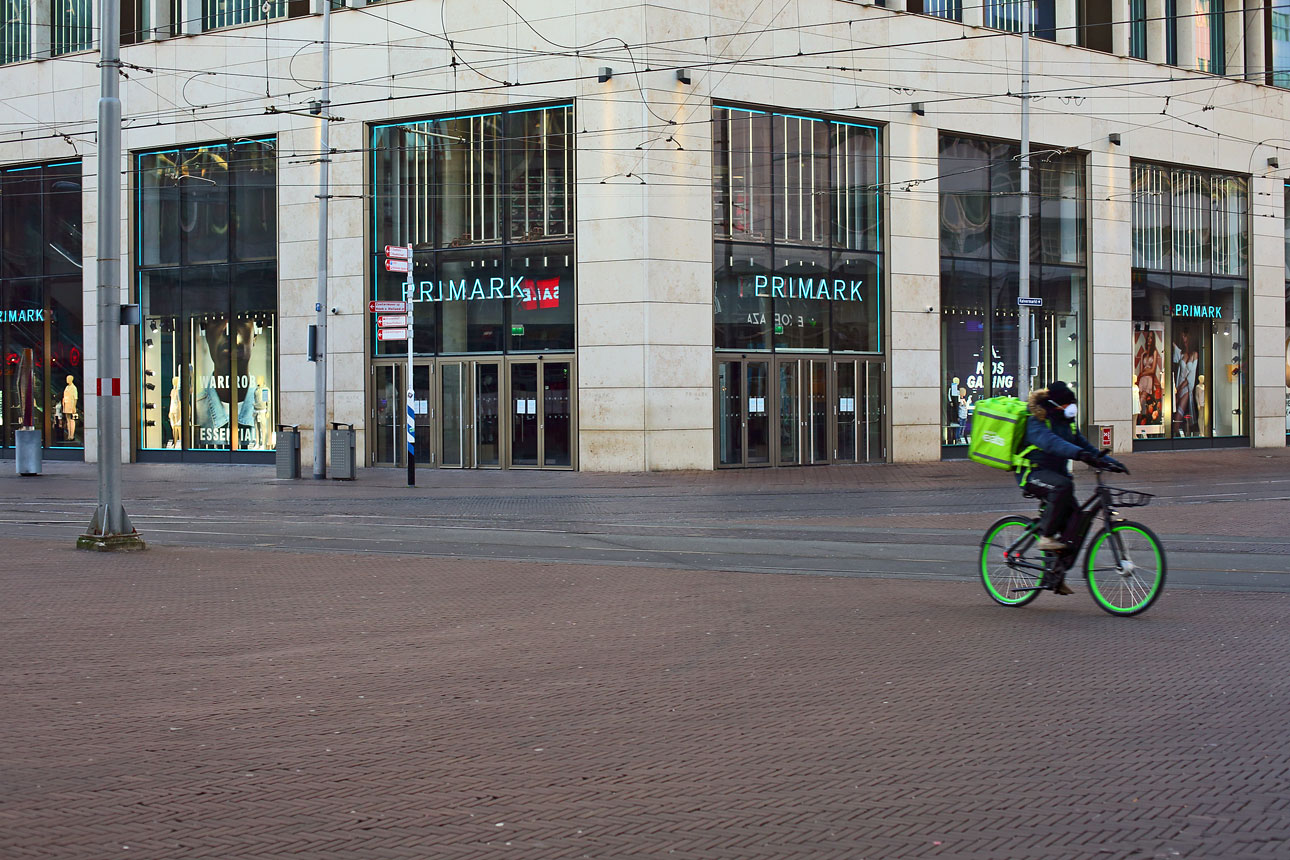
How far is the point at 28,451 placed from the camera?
30.9 m

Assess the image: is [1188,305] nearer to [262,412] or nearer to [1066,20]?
[1066,20]

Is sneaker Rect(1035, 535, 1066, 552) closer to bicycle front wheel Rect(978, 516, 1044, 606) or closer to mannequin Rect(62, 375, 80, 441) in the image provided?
bicycle front wheel Rect(978, 516, 1044, 606)

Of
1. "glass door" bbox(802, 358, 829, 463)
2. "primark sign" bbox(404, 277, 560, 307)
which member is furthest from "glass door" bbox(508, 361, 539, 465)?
"glass door" bbox(802, 358, 829, 463)

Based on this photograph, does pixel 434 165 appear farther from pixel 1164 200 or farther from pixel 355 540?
pixel 1164 200

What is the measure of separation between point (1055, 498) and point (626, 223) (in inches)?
809

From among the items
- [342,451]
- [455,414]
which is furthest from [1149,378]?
[342,451]

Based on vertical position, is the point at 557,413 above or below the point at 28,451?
above

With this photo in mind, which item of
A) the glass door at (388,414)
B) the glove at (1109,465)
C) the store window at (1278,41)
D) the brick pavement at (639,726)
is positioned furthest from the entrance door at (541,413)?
the store window at (1278,41)

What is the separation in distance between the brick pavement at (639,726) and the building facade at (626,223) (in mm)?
17475

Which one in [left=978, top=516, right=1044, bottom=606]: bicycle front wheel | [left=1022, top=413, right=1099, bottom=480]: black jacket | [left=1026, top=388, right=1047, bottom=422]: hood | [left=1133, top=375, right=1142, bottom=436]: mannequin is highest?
[left=1133, top=375, right=1142, bottom=436]: mannequin

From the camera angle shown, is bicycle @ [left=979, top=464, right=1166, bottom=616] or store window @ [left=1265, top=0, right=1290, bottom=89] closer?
bicycle @ [left=979, top=464, right=1166, bottom=616]

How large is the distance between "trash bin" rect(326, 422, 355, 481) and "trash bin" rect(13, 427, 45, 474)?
7.32 meters

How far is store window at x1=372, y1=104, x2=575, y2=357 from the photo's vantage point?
31.1 metres

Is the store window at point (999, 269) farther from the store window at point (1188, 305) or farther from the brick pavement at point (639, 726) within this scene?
the brick pavement at point (639, 726)
